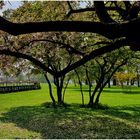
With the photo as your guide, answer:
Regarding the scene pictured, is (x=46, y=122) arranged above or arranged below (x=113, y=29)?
below

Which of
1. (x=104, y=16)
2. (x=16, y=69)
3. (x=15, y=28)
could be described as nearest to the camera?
(x=15, y=28)

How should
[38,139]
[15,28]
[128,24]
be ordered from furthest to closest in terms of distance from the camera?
[38,139] < [128,24] < [15,28]

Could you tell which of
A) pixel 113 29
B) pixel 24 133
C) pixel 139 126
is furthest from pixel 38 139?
pixel 113 29

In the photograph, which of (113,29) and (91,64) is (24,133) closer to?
(113,29)

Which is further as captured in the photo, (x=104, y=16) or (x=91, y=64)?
(x=91, y=64)

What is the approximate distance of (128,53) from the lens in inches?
1490

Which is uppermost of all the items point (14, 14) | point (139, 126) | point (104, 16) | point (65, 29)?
point (14, 14)

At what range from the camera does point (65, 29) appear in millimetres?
8258

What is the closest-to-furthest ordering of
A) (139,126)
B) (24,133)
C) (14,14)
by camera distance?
(24,133), (139,126), (14,14)

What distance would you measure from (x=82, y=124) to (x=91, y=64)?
20785 millimetres

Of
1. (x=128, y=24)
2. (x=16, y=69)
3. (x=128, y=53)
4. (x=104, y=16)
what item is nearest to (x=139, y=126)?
(x=128, y=53)

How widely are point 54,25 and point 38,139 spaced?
12762mm

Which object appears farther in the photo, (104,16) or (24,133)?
(24,133)

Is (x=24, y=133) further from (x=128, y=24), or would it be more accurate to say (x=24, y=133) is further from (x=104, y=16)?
(x=128, y=24)
